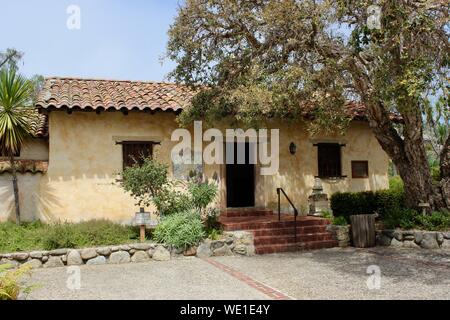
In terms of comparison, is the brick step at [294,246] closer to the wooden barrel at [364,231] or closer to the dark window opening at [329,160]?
the wooden barrel at [364,231]

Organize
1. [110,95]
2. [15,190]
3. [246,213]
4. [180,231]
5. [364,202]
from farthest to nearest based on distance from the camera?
[364,202] < [246,213] < [110,95] < [15,190] < [180,231]

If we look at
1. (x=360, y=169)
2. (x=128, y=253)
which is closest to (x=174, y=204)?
(x=128, y=253)

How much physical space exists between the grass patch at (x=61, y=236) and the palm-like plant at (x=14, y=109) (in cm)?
115

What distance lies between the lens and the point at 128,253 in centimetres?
932

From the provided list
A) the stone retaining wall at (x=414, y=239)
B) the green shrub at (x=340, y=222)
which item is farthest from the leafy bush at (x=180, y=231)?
the stone retaining wall at (x=414, y=239)

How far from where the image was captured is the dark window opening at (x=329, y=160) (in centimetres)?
1382

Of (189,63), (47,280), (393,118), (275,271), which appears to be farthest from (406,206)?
(47,280)

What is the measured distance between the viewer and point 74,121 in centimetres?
1142

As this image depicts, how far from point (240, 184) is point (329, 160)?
3.16 metres

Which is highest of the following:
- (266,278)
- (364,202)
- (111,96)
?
(111,96)

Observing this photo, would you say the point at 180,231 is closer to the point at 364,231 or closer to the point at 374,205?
the point at 364,231

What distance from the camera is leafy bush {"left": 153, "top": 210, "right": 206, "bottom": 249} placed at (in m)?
9.61
